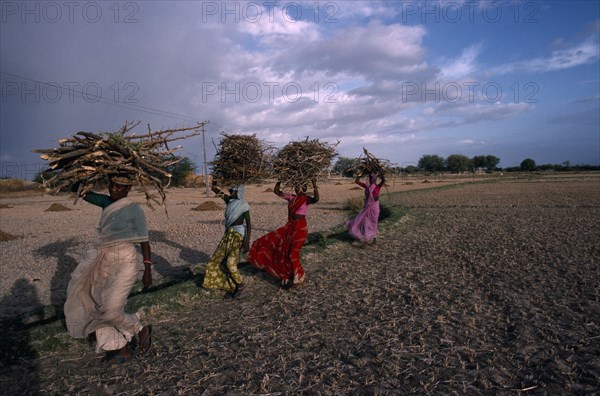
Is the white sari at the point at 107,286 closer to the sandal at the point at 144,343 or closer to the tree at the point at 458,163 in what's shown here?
the sandal at the point at 144,343

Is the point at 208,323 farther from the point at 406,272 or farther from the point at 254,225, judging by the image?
the point at 254,225

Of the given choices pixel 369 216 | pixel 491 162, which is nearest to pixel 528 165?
pixel 491 162

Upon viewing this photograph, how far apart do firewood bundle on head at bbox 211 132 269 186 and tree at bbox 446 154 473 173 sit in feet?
433

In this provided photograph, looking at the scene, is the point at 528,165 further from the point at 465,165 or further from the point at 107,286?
the point at 107,286

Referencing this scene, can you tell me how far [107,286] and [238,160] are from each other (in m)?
3.09

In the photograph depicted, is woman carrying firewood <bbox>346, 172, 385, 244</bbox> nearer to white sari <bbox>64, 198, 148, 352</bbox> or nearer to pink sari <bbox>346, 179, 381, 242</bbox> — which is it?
pink sari <bbox>346, 179, 381, 242</bbox>

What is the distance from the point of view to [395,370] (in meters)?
3.84

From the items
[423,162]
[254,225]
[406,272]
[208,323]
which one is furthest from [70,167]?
[423,162]

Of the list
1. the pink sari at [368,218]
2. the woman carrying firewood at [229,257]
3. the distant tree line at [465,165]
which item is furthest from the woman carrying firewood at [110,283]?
the distant tree line at [465,165]

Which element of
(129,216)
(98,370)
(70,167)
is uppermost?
(70,167)

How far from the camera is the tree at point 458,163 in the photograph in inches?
5133

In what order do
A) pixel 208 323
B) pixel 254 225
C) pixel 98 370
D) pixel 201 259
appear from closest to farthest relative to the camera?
pixel 98 370
pixel 208 323
pixel 201 259
pixel 254 225

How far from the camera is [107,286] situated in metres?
4.20

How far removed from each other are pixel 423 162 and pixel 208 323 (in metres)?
134
